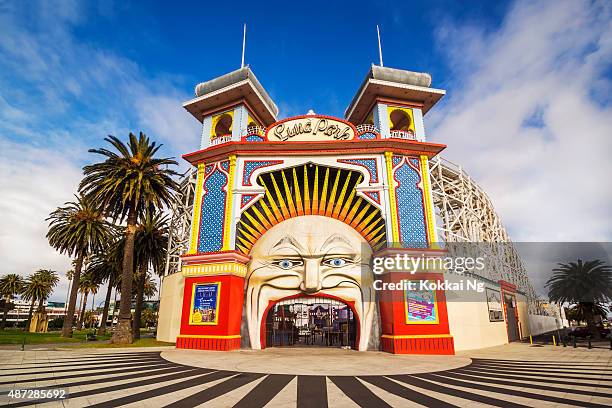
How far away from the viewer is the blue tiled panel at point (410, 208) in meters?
21.4

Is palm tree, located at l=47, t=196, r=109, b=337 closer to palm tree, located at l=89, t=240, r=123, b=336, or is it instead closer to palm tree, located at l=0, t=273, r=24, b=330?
palm tree, located at l=89, t=240, r=123, b=336

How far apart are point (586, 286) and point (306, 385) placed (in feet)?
144

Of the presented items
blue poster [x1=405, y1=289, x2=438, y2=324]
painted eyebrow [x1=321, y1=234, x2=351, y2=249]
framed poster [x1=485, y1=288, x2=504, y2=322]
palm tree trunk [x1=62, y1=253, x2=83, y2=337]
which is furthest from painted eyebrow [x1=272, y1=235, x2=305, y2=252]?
palm tree trunk [x1=62, y1=253, x2=83, y2=337]

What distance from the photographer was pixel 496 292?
28.4 meters

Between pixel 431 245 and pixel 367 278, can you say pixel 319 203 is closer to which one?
pixel 367 278

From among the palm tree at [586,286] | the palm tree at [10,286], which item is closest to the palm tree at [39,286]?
the palm tree at [10,286]

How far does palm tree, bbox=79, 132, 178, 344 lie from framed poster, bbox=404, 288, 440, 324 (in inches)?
818

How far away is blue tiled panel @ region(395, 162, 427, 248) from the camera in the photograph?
21438mm

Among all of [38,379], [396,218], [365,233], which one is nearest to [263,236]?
[365,233]

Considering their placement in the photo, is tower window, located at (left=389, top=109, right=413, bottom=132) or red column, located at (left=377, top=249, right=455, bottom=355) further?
tower window, located at (left=389, top=109, right=413, bottom=132)

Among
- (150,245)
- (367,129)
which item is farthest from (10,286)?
(367,129)

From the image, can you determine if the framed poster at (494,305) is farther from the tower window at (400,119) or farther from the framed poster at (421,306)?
the tower window at (400,119)

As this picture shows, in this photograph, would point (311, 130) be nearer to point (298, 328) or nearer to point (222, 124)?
point (222, 124)

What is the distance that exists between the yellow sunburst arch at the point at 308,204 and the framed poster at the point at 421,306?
13.4 ft
